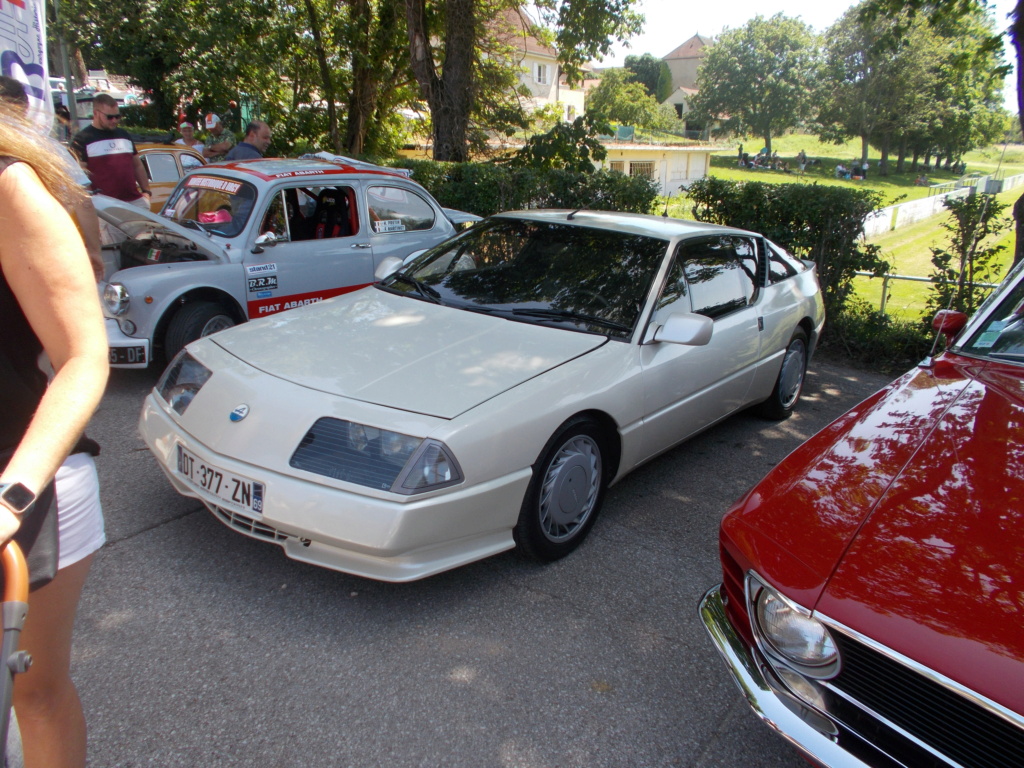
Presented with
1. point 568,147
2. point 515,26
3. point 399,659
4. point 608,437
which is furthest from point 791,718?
point 515,26

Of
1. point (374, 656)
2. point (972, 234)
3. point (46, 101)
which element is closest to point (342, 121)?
point (46, 101)

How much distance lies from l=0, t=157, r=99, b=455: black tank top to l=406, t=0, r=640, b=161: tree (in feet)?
38.1

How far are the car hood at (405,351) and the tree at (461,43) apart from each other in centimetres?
920

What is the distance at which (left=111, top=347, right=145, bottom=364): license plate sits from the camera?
5105 mm

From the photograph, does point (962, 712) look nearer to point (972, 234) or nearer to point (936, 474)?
point (936, 474)

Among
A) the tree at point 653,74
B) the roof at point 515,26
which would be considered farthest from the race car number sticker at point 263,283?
the tree at point 653,74

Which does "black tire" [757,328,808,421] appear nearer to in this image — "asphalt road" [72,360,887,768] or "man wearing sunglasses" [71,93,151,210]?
"asphalt road" [72,360,887,768]

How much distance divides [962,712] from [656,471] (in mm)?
2879

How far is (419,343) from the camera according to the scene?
3572 mm

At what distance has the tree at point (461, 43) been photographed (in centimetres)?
1213

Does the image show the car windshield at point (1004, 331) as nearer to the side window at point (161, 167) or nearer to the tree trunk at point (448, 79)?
the tree trunk at point (448, 79)

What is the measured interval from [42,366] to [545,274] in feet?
9.54

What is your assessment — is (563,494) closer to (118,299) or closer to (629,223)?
(629,223)

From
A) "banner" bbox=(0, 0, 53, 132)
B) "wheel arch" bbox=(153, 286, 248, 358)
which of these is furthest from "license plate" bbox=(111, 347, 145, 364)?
"banner" bbox=(0, 0, 53, 132)
